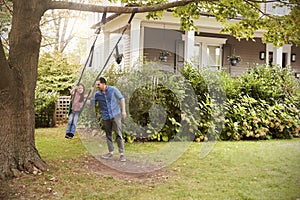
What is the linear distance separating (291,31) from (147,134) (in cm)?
410

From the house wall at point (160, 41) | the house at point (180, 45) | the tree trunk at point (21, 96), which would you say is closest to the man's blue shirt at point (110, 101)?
the tree trunk at point (21, 96)

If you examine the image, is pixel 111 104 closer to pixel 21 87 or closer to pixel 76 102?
pixel 76 102

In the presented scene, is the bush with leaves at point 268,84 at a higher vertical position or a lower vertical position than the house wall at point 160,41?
lower

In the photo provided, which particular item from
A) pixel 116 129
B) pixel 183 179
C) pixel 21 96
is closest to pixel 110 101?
pixel 116 129

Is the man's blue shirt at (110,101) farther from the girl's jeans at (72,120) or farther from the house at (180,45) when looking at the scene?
the house at (180,45)

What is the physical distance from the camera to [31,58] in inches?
230

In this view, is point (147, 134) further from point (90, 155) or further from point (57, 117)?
point (57, 117)

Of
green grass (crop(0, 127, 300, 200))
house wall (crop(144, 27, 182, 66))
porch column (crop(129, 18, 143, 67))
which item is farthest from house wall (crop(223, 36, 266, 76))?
green grass (crop(0, 127, 300, 200))

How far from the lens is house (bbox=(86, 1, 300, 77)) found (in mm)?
13113

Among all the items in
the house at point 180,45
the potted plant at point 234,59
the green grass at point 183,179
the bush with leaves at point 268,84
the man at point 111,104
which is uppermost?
the house at point 180,45

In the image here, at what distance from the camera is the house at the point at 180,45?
1311 centimetres

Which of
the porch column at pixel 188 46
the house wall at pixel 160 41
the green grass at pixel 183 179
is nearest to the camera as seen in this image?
the green grass at pixel 183 179

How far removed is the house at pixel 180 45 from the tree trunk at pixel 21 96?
6282 mm

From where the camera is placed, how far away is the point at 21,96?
573cm
